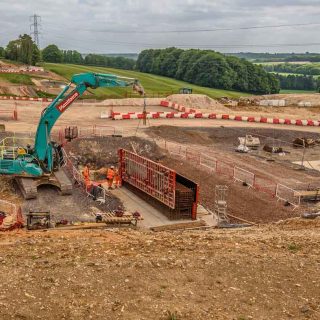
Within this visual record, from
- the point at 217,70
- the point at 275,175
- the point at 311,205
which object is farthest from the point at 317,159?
the point at 217,70

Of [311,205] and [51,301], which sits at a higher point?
[51,301]

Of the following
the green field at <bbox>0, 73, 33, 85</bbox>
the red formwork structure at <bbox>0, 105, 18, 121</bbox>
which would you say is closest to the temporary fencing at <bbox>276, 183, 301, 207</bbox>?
the red formwork structure at <bbox>0, 105, 18, 121</bbox>

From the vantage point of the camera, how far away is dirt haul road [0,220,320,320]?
9.10 m

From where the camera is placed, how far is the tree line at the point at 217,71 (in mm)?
118000

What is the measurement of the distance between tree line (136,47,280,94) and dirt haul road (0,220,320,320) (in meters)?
107

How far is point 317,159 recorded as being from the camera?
35781 mm

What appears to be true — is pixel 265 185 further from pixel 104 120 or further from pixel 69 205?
pixel 104 120

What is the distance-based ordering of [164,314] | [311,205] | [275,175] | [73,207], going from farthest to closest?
[275,175] → [311,205] → [73,207] → [164,314]

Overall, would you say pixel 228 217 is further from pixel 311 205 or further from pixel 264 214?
pixel 311 205

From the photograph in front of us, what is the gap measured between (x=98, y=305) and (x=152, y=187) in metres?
13.6

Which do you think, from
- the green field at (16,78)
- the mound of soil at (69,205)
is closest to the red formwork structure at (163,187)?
the mound of soil at (69,205)

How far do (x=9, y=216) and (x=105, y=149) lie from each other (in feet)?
48.9

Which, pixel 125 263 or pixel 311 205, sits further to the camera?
pixel 311 205

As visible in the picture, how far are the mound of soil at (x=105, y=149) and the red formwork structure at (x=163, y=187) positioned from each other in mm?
7143
